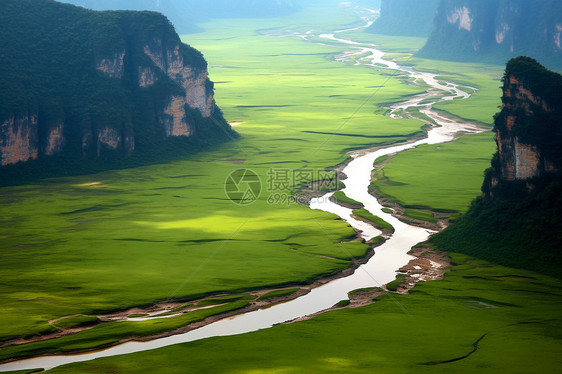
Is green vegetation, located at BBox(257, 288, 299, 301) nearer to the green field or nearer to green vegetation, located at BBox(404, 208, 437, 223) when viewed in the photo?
the green field

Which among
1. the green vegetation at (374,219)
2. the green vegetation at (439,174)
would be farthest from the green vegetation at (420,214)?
the green vegetation at (374,219)

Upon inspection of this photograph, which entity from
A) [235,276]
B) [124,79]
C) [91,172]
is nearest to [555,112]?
[235,276]

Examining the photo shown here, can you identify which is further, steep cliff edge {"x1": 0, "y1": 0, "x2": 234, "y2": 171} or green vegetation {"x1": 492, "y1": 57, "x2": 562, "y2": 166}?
steep cliff edge {"x1": 0, "y1": 0, "x2": 234, "y2": 171}

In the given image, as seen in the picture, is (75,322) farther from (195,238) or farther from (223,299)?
(195,238)

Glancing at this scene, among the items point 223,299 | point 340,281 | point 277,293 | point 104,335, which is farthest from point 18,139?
point 104,335

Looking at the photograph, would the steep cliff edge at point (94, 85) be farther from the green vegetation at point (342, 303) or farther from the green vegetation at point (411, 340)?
the green vegetation at point (411, 340)

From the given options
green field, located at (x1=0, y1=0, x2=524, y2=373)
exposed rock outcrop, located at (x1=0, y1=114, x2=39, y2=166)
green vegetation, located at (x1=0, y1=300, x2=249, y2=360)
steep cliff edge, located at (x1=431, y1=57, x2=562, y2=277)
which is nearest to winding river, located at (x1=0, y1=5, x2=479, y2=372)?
green vegetation, located at (x1=0, y1=300, x2=249, y2=360)

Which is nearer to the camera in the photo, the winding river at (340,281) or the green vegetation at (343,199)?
the winding river at (340,281)
